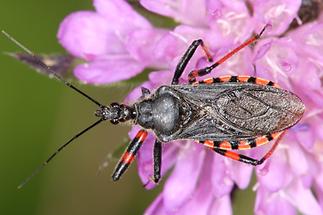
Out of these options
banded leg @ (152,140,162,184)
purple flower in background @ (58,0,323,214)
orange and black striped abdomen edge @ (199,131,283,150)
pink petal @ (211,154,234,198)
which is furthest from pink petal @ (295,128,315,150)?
banded leg @ (152,140,162,184)

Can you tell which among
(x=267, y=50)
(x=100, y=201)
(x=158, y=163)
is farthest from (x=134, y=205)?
(x=267, y=50)

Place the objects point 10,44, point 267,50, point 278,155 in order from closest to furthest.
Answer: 1. point 267,50
2. point 278,155
3. point 10,44

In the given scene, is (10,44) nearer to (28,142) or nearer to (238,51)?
(28,142)

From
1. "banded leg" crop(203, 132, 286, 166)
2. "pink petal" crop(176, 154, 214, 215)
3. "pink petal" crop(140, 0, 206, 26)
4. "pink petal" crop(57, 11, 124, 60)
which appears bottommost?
"pink petal" crop(176, 154, 214, 215)

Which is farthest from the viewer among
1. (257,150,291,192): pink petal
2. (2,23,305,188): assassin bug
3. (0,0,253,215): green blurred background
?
(0,0,253,215): green blurred background

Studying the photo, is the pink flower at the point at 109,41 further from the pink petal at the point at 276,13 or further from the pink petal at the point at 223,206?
the pink petal at the point at 223,206

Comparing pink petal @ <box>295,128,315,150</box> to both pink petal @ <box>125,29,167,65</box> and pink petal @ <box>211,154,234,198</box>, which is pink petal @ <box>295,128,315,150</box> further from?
pink petal @ <box>125,29,167,65</box>
